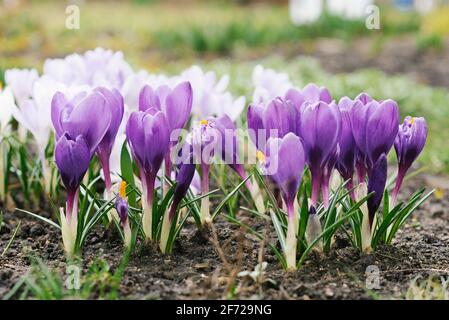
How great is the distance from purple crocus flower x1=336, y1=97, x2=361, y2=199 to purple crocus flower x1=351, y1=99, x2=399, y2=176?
0.05 ft

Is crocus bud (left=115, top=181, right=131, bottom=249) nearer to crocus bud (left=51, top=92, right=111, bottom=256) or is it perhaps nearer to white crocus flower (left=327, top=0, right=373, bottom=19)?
crocus bud (left=51, top=92, right=111, bottom=256)

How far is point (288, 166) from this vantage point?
1995 millimetres

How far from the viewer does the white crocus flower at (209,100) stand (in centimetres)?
276

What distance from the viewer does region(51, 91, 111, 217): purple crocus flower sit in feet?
6.71

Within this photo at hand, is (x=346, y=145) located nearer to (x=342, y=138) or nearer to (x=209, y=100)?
(x=342, y=138)

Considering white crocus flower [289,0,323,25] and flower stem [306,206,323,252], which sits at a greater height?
white crocus flower [289,0,323,25]

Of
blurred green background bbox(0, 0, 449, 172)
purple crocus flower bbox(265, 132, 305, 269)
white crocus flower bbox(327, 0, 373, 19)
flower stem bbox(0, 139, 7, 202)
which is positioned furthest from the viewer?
white crocus flower bbox(327, 0, 373, 19)

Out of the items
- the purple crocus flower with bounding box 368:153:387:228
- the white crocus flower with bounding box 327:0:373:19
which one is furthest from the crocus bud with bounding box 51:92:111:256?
the white crocus flower with bounding box 327:0:373:19

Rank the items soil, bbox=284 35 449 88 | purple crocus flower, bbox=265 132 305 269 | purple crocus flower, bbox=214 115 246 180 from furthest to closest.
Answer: soil, bbox=284 35 449 88 < purple crocus flower, bbox=214 115 246 180 < purple crocus flower, bbox=265 132 305 269

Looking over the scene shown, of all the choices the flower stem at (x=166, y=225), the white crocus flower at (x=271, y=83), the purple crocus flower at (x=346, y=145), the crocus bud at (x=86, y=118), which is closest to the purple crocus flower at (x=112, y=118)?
the crocus bud at (x=86, y=118)

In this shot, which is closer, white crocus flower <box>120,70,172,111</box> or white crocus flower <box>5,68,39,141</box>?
white crocus flower <box>120,70,172,111</box>

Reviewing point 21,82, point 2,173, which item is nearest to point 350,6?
point 21,82

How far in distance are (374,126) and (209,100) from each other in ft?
2.85
